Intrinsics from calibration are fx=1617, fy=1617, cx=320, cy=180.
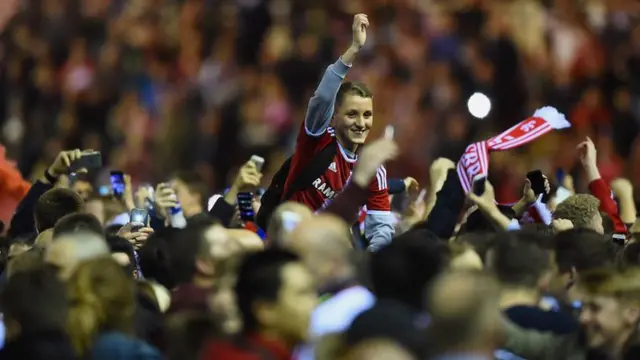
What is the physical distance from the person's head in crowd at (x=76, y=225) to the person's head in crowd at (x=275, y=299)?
6.33 ft

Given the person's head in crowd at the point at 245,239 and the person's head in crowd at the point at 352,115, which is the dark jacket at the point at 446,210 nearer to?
the person's head in crowd at the point at 352,115

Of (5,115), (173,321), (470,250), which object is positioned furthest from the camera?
(5,115)

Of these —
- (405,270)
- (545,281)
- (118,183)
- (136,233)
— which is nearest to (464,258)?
(545,281)

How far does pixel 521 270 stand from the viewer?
6527 millimetres

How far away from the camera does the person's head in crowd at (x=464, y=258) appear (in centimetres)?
670

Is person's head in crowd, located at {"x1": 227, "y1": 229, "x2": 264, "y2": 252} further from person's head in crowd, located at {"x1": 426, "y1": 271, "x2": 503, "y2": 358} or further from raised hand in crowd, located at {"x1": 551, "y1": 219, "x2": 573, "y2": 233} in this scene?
raised hand in crowd, located at {"x1": 551, "y1": 219, "x2": 573, "y2": 233}

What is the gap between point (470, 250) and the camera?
702 centimetres

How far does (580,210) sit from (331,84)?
1726 millimetres

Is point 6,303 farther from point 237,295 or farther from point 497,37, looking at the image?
point 497,37

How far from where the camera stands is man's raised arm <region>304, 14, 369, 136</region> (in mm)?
8164

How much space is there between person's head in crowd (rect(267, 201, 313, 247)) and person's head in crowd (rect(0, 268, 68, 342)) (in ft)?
4.09

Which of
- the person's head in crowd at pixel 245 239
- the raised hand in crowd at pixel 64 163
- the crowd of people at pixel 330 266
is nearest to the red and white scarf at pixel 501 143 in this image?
the crowd of people at pixel 330 266

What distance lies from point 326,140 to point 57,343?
10.0 ft

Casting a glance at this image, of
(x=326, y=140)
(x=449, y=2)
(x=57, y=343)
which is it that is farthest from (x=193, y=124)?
(x=57, y=343)
